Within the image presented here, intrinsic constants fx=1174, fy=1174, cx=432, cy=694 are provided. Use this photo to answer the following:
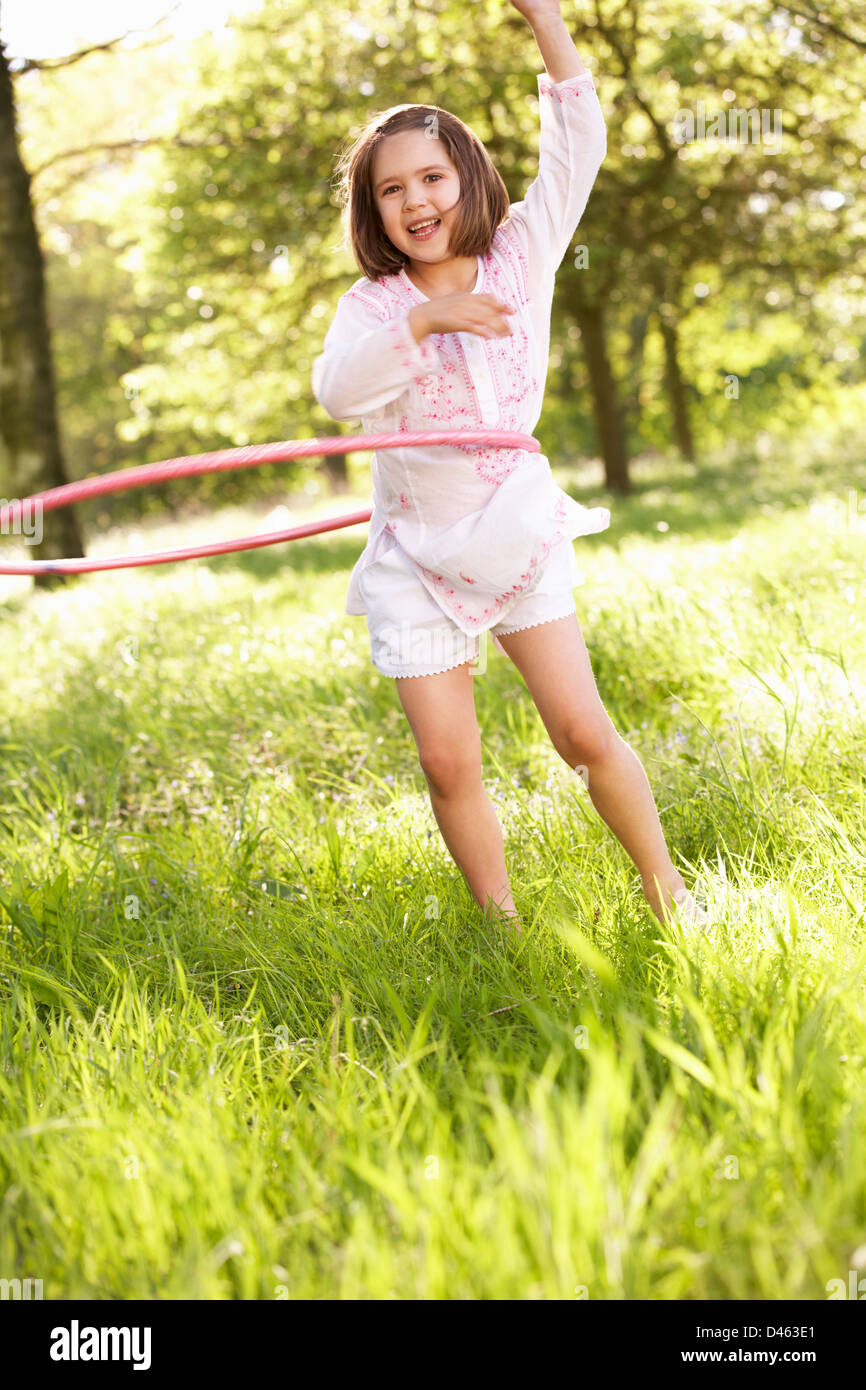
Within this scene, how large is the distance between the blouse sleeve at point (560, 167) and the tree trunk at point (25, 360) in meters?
8.33

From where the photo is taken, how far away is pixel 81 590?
9.66m

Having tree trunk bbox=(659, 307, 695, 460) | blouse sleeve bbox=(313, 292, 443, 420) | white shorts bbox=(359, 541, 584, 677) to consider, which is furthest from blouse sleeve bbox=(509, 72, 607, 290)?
tree trunk bbox=(659, 307, 695, 460)

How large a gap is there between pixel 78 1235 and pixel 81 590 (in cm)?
843

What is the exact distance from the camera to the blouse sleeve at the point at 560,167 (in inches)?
→ 103

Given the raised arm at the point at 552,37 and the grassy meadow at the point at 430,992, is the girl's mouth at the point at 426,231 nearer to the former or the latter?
the raised arm at the point at 552,37

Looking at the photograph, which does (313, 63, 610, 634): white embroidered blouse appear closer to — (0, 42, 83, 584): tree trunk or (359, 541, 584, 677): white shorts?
(359, 541, 584, 677): white shorts

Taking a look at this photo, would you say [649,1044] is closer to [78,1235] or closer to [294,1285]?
[294,1285]

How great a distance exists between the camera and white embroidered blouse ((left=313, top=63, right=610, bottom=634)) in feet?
8.36

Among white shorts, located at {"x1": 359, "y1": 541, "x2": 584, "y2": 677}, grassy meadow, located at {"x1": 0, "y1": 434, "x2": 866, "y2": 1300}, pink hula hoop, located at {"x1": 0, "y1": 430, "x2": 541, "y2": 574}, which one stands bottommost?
grassy meadow, located at {"x1": 0, "y1": 434, "x2": 866, "y2": 1300}

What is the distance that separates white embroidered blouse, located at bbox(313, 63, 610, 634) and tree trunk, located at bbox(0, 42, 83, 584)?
831 centimetres

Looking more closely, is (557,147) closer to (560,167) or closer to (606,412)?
(560,167)

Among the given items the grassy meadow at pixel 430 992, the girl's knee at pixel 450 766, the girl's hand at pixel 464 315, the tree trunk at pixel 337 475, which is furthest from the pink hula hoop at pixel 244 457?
the tree trunk at pixel 337 475

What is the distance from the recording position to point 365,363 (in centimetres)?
234
